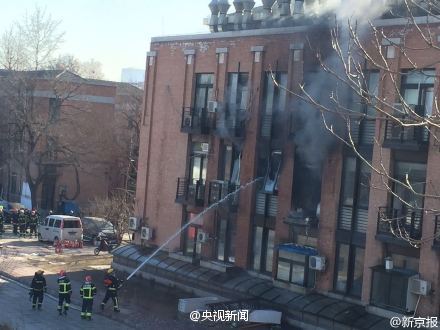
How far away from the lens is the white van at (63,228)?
31984 millimetres

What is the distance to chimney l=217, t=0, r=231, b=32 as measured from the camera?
26.6m

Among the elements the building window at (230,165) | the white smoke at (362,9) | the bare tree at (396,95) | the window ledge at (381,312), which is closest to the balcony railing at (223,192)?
the building window at (230,165)

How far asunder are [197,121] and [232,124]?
167 centimetres

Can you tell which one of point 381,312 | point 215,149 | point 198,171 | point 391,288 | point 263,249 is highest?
point 215,149

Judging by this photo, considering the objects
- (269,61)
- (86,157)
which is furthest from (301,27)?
(86,157)

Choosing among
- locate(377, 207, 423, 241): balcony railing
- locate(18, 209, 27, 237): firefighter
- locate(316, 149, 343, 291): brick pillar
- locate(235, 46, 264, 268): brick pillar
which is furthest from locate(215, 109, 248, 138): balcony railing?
locate(18, 209, 27, 237): firefighter

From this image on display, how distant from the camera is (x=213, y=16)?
2739cm

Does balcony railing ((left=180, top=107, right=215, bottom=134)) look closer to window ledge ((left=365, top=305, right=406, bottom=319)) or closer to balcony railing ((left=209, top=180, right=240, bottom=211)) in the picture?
balcony railing ((left=209, top=180, right=240, bottom=211))

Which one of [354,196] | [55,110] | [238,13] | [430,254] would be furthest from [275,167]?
[55,110]

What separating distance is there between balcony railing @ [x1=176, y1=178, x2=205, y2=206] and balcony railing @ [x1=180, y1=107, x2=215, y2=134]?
5.94 feet

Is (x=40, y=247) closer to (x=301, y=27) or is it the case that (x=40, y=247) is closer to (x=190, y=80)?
(x=190, y=80)

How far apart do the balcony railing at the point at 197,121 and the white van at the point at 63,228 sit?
947 centimetres

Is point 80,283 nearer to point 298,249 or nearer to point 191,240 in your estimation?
point 191,240

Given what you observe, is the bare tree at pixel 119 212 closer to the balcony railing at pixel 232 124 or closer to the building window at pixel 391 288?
the balcony railing at pixel 232 124
